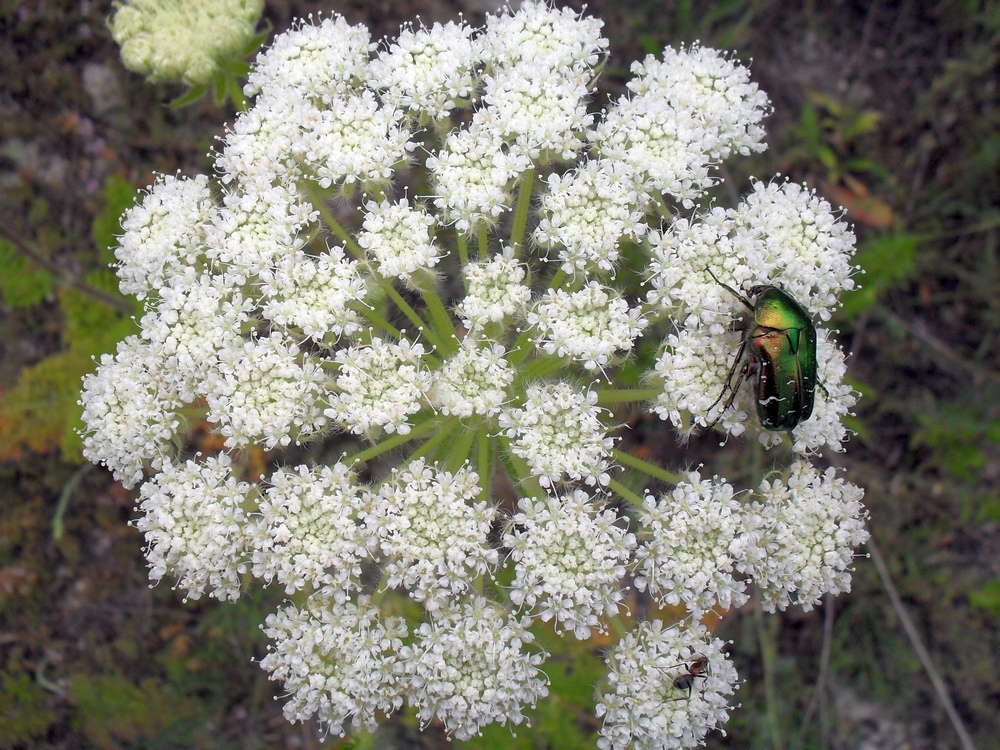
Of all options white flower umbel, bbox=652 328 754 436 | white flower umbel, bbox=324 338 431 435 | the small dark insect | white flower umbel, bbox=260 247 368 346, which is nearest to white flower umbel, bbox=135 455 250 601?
white flower umbel, bbox=324 338 431 435

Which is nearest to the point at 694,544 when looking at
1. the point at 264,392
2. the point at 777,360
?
the point at 777,360

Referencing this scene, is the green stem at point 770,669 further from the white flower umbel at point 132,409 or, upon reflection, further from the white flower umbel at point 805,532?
the white flower umbel at point 132,409

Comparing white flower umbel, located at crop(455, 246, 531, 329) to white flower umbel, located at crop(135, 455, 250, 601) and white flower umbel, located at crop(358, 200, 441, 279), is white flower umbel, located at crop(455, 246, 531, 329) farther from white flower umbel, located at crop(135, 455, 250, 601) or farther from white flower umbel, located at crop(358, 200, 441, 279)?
white flower umbel, located at crop(135, 455, 250, 601)

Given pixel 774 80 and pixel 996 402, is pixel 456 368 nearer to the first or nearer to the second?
pixel 774 80

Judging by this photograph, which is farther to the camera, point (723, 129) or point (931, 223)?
point (931, 223)

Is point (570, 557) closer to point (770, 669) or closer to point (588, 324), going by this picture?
point (588, 324)

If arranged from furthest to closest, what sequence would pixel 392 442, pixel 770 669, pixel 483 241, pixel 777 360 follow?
pixel 770 669
pixel 483 241
pixel 392 442
pixel 777 360

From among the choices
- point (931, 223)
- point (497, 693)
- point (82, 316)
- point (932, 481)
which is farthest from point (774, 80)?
point (82, 316)
